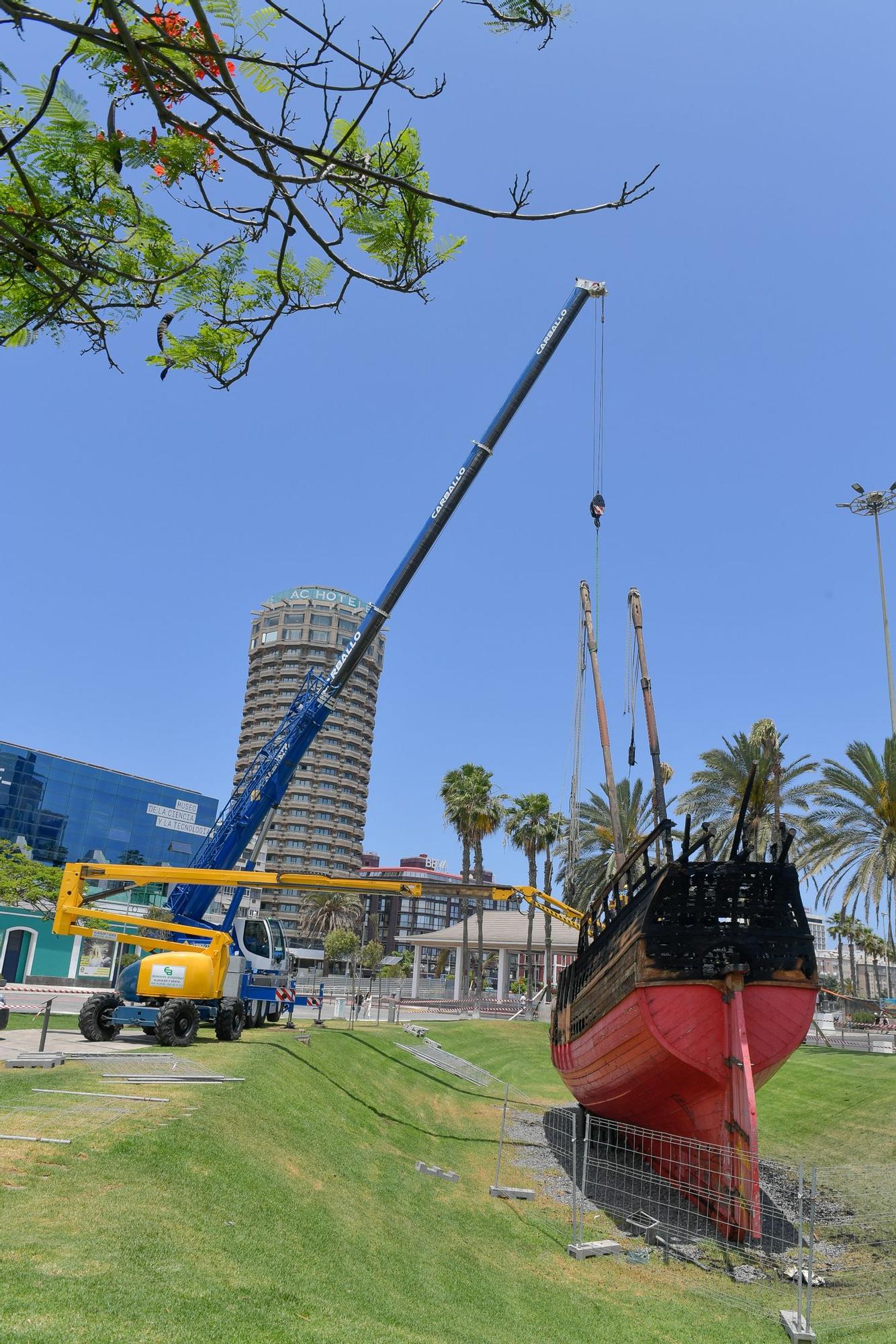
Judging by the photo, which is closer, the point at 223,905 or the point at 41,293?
the point at 41,293

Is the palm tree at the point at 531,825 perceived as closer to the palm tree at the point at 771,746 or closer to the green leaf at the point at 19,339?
the palm tree at the point at 771,746

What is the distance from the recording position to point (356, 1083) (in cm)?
2023

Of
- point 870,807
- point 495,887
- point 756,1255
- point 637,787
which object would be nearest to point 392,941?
point 637,787

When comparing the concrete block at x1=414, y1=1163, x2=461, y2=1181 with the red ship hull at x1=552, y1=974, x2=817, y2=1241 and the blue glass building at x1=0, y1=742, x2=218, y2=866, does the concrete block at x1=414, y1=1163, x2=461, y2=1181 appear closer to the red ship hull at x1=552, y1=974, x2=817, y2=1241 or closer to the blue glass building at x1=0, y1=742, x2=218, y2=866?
the red ship hull at x1=552, y1=974, x2=817, y2=1241

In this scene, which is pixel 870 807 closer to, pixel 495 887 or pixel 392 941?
pixel 495 887

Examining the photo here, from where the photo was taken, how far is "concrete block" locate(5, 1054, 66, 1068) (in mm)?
15109

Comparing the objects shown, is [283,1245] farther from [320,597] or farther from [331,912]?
[320,597]

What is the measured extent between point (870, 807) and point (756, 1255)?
83.0 ft

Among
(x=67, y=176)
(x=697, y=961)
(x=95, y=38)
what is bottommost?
(x=697, y=961)

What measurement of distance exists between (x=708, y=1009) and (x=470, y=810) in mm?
41786

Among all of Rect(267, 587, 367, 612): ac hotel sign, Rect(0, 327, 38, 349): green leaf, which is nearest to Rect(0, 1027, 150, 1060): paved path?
Rect(0, 327, 38, 349): green leaf

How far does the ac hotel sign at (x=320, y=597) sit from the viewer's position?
432 feet

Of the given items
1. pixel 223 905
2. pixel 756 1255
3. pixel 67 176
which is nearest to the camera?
pixel 67 176

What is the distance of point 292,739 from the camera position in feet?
76.2
